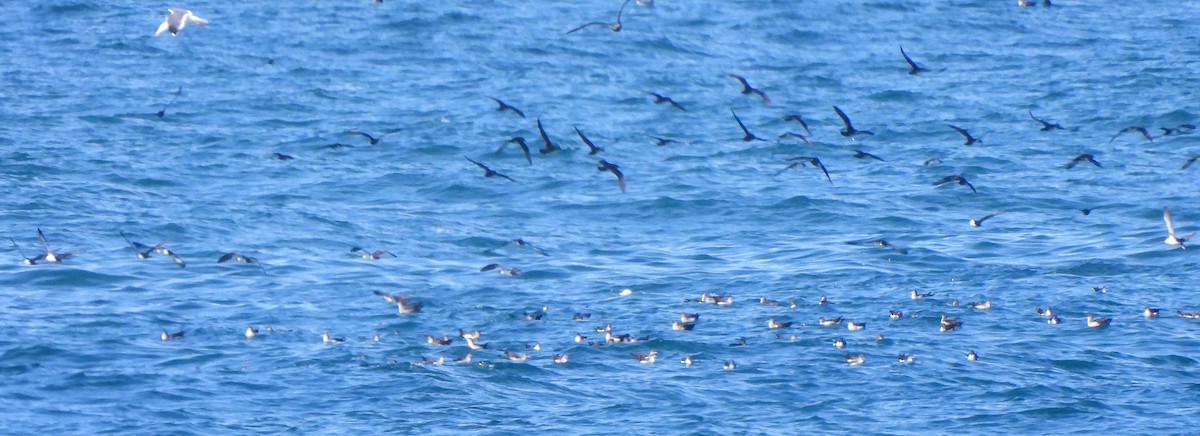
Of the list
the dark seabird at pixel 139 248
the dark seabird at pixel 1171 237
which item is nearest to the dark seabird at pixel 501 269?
the dark seabird at pixel 139 248

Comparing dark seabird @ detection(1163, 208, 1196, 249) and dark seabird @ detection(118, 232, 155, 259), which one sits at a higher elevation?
dark seabird @ detection(1163, 208, 1196, 249)

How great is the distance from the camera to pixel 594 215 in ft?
116

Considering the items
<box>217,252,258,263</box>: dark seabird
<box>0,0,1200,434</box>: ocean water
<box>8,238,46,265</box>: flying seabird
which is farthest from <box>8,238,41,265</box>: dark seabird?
<box>217,252,258,263</box>: dark seabird

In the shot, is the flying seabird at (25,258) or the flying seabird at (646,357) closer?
the flying seabird at (646,357)

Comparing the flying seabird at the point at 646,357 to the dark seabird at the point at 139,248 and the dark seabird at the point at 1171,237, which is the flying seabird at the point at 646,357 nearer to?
the dark seabird at the point at 1171,237

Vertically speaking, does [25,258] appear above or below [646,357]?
below

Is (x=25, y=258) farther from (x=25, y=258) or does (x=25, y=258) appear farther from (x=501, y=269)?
(x=501, y=269)

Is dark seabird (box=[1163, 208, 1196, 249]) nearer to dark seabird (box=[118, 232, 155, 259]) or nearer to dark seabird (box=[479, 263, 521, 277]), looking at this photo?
dark seabird (box=[479, 263, 521, 277])

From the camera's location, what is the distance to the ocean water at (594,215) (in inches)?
873

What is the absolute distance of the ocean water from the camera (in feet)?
72.7

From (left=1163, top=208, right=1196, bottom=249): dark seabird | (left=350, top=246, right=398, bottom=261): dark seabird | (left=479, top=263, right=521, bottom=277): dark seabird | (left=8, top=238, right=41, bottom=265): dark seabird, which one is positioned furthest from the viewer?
(left=350, top=246, right=398, bottom=261): dark seabird

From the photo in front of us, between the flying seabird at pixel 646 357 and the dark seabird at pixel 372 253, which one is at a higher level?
the flying seabird at pixel 646 357

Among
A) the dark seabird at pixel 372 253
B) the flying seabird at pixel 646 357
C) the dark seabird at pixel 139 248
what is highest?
the flying seabird at pixel 646 357

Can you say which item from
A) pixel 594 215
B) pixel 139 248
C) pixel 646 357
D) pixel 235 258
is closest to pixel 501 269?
pixel 235 258
